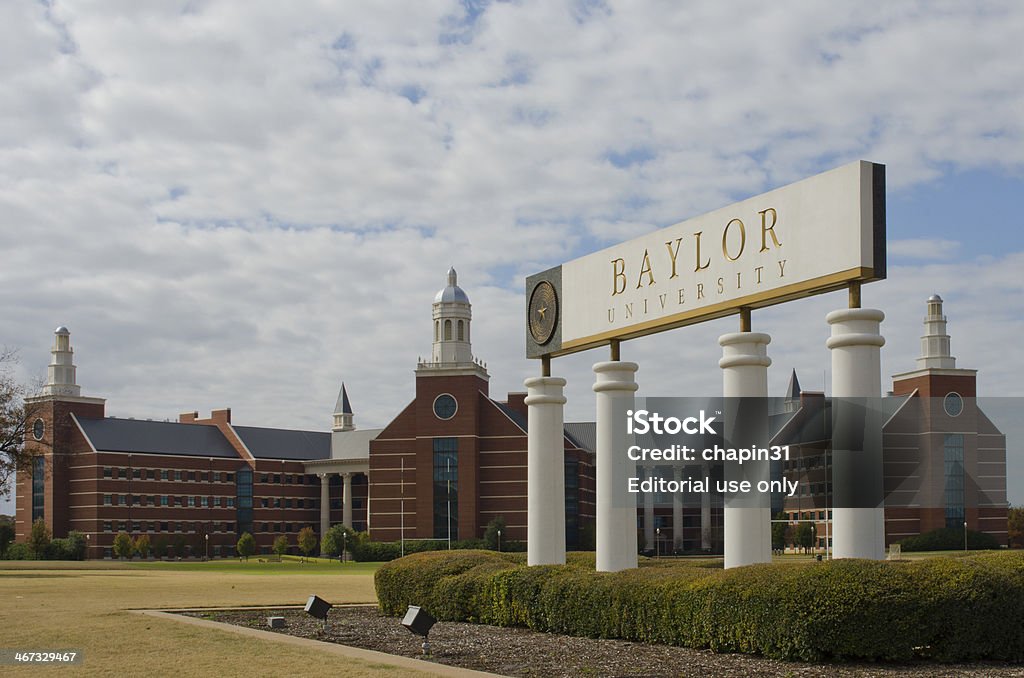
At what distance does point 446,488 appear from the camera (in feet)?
300

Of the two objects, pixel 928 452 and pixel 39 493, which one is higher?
pixel 928 452

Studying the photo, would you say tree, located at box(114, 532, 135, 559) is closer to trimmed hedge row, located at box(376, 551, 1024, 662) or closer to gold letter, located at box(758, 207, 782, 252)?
trimmed hedge row, located at box(376, 551, 1024, 662)

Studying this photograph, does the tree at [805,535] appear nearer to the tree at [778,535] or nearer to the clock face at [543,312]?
the tree at [778,535]

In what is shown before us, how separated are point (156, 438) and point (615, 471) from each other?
3748 inches

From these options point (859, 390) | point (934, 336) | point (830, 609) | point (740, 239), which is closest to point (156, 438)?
point (934, 336)

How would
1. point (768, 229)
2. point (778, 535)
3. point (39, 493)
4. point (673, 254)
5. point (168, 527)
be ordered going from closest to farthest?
point (768, 229)
point (673, 254)
point (778, 535)
point (39, 493)
point (168, 527)

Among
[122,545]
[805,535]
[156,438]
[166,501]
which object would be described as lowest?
[122,545]

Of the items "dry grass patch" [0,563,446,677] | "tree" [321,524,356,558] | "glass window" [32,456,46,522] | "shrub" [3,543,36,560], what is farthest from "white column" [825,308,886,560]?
"glass window" [32,456,46,522]

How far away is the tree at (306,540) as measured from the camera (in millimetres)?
104062

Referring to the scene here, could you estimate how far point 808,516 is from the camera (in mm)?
87188

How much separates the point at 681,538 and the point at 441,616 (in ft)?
282

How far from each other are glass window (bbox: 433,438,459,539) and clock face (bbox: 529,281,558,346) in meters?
68.0

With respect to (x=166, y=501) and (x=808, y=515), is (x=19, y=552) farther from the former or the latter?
(x=808, y=515)

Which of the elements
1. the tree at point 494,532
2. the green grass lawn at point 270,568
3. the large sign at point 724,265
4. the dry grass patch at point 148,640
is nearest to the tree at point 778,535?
the tree at point 494,532
